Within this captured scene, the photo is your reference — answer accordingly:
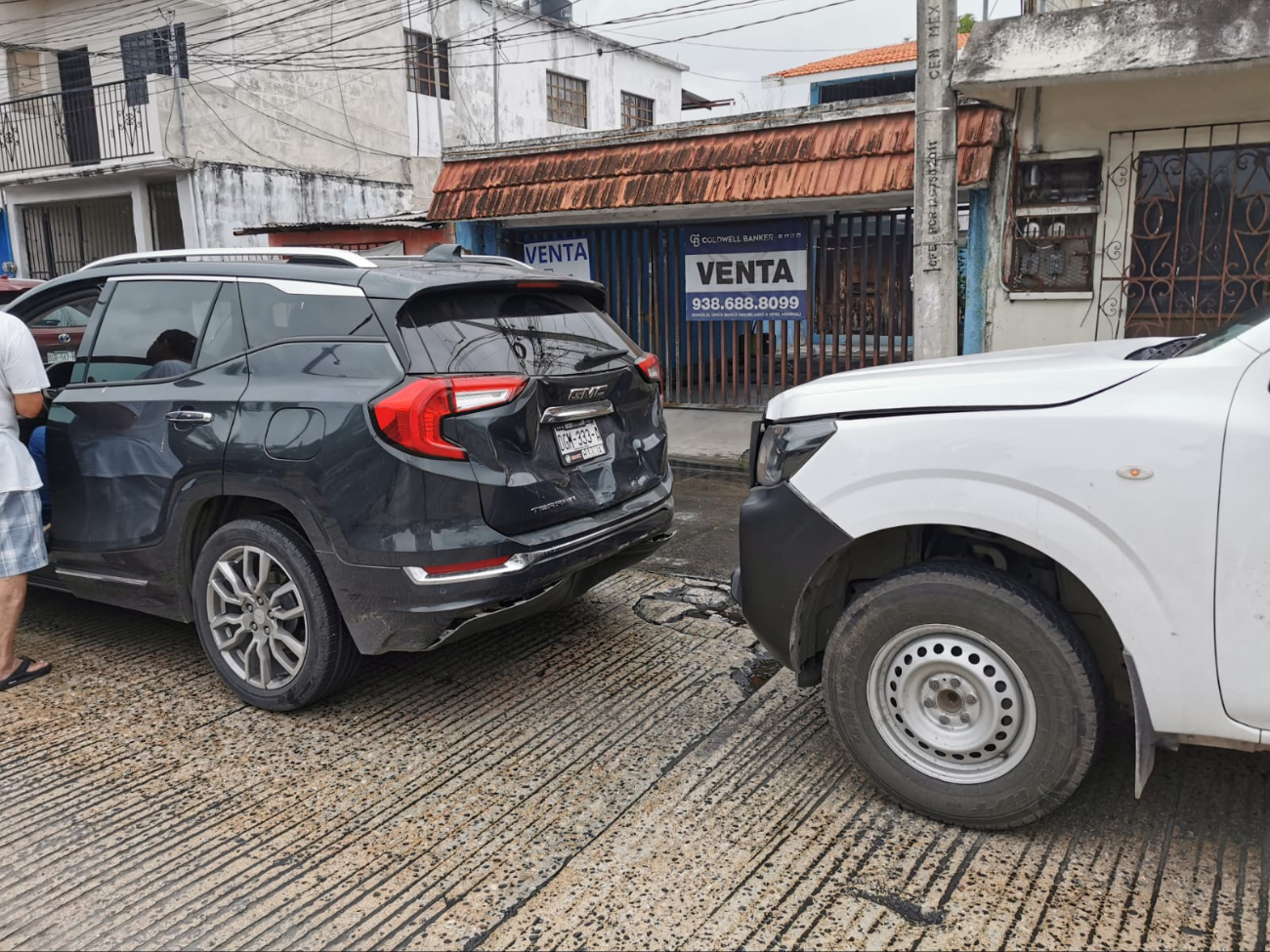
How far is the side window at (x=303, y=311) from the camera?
12.0 feet

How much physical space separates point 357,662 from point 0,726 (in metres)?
1.42

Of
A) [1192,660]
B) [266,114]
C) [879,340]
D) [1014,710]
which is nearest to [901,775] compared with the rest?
[1014,710]

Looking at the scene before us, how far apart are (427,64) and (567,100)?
16.3ft

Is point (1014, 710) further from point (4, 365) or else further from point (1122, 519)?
point (4, 365)

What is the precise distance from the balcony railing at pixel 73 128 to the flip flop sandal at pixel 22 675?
54.3 feet

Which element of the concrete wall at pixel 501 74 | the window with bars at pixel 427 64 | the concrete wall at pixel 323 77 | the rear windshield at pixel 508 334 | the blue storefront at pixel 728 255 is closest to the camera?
the rear windshield at pixel 508 334

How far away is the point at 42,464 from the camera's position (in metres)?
4.61

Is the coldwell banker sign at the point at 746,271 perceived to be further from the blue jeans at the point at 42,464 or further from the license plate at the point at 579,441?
the blue jeans at the point at 42,464

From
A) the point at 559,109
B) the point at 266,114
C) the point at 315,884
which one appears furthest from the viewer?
the point at 559,109

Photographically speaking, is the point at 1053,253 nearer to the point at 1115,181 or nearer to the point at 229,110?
the point at 1115,181

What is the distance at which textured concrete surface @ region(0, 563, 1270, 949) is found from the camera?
258cm

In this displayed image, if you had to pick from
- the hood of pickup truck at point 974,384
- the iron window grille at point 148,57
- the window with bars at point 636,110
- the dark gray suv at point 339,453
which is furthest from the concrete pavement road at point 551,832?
the window with bars at point 636,110

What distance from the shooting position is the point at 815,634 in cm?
333

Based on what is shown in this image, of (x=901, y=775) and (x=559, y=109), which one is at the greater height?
(x=559, y=109)
